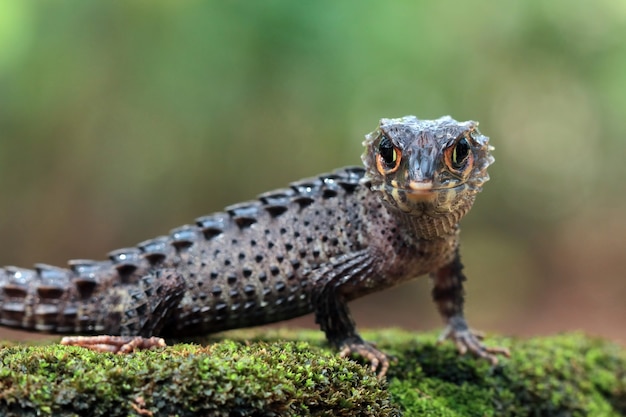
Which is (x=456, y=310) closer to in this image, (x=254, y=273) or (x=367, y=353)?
(x=367, y=353)

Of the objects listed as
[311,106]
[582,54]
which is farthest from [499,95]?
[311,106]

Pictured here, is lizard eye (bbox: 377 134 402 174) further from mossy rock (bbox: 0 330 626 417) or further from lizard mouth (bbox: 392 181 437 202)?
mossy rock (bbox: 0 330 626 417)

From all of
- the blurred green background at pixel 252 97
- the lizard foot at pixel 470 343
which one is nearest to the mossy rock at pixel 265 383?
the lizard foot at pixel 470 343

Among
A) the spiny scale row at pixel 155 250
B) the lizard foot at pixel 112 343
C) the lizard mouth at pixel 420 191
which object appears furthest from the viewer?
the spiny scale row at pixel 155 250

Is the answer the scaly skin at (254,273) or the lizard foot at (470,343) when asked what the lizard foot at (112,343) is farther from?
the lizard foot at (470,343)

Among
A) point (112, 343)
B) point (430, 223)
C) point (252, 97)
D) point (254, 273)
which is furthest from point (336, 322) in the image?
point (252, 97)

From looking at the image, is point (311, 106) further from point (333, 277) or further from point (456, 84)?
point (333, 277)
